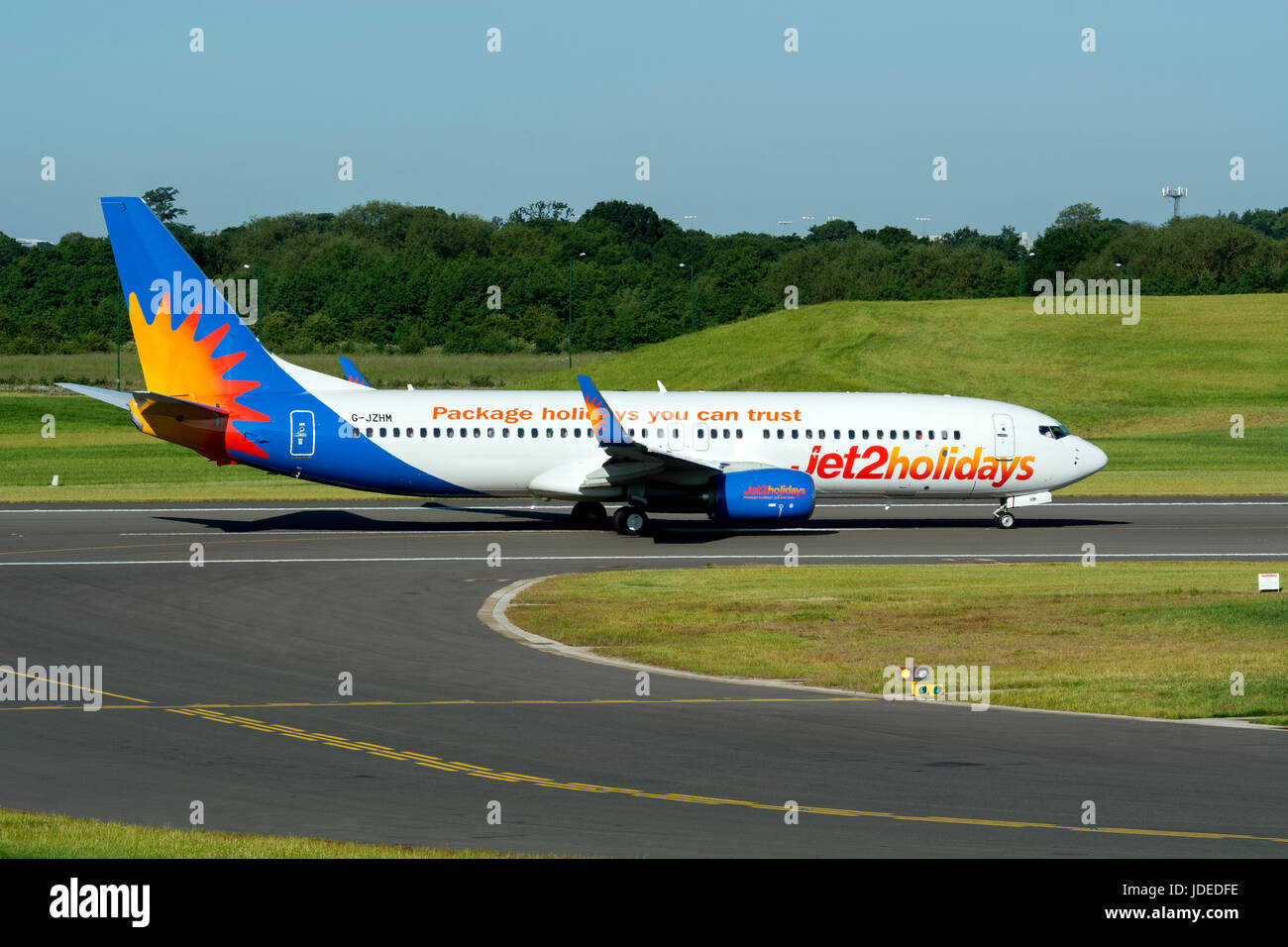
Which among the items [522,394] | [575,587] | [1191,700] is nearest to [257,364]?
[522,394]

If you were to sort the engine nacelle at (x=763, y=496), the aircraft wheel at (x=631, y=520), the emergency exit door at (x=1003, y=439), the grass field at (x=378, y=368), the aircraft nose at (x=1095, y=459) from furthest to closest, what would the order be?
the grass field at (x=378, y=368) → the aircraft nose at (x=1095, y=459) → the emergency exit door at (x=1003, y=439) → the aircraft wheel at (x=631, y=520) → the engine nacelle at (x=763, y=496)

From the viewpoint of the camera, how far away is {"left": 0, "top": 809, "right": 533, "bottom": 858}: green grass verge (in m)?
12.3

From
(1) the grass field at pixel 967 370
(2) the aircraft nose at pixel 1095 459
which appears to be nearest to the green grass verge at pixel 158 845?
(2) the aircraft nose at pixel 1095 459

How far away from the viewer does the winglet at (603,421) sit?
40.6 m

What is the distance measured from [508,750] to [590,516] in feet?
89.6

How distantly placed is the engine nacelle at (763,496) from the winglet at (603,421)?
3053mm

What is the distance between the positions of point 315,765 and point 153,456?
2272 inches

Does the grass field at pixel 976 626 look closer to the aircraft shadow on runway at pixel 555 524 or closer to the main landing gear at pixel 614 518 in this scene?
the main landing gear at pixel 614 518

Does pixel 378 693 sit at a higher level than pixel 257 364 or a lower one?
lower

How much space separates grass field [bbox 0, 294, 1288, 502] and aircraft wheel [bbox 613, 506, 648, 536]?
2849 centimetres

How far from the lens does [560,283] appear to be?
5728 inches

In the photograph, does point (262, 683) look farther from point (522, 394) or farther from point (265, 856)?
point (522, 394)

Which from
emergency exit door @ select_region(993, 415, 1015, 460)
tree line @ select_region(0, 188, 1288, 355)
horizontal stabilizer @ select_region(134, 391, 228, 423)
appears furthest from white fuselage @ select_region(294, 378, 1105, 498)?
tree line @ select_region(0, 188, 1288, 355)

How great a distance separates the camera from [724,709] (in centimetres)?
1973
